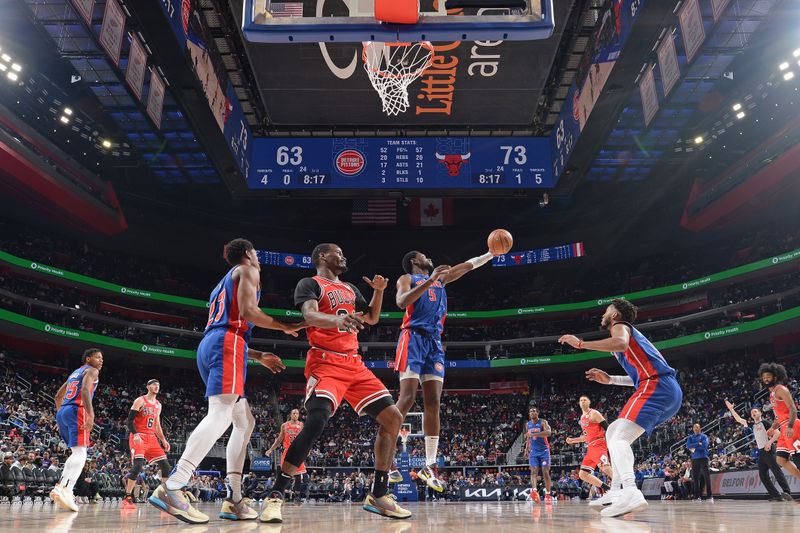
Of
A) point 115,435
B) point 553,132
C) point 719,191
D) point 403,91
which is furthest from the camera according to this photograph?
point 719,191

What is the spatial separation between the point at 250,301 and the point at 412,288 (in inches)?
83.2

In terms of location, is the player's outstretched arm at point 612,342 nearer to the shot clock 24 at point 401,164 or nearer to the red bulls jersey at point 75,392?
the red bulls jersey at point 75,392

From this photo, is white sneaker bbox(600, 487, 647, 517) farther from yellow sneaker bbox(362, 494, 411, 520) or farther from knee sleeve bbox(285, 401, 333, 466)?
knee sleeve bbox(285, 401, 333, 466)

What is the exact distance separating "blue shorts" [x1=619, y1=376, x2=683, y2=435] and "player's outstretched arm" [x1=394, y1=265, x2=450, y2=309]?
2033 mm

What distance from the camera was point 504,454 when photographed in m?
28.6

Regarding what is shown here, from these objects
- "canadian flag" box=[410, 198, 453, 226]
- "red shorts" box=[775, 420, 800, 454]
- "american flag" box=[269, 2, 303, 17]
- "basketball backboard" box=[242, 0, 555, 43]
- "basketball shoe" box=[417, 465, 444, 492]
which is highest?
"canadian flag" box=[410, 198, 453, 226]

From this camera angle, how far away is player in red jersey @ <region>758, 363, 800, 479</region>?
9102mm

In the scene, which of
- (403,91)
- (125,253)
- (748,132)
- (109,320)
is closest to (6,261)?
(109,320)

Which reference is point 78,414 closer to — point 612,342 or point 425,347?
point 425,347

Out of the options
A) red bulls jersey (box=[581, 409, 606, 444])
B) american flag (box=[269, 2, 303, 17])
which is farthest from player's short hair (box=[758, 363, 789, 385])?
american flag (box=[269, 2, 303, 17])

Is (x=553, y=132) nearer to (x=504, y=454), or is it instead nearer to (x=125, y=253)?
(x=504, y=454)

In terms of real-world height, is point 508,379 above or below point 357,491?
above

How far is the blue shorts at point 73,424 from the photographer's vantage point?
839 cm

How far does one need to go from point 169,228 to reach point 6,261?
8.42m
